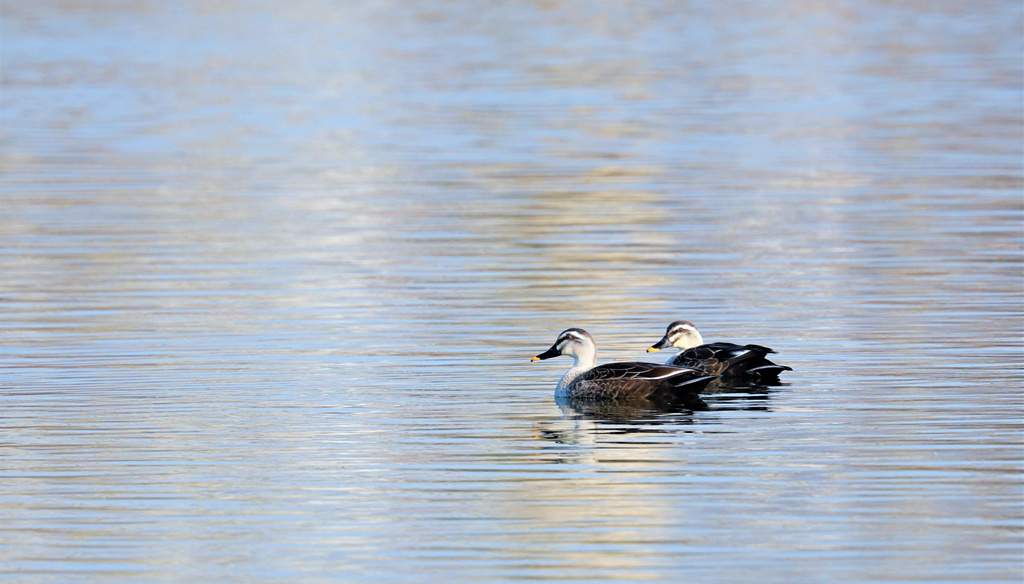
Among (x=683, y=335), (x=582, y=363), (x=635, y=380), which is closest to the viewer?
(x=635, y=380)

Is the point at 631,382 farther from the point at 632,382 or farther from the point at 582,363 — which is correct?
the point at 582,363

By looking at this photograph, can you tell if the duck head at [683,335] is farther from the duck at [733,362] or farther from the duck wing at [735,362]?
the duck wing at [735,362]

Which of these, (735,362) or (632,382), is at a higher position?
(735,362)

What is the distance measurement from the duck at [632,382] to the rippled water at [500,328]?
0.90 feet

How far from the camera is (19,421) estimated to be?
14297 millimetres

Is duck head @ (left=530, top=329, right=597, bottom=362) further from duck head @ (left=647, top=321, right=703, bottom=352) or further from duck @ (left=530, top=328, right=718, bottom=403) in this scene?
duck head @ (left=647, top=321, right=703, bottom=352)

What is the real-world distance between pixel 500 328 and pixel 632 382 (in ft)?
11.3

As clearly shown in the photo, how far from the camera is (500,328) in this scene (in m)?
18.0

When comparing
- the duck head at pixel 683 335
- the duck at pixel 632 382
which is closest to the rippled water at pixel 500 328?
the duck at pixel 632 382

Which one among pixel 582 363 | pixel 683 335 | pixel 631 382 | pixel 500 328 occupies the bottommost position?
pixel 631 382

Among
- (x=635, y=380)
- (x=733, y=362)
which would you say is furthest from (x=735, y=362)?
(x=635, y=380)

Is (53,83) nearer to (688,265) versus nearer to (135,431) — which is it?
(688,265)

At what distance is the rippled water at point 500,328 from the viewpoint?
10938 millimetres

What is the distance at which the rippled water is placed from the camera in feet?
35.9
